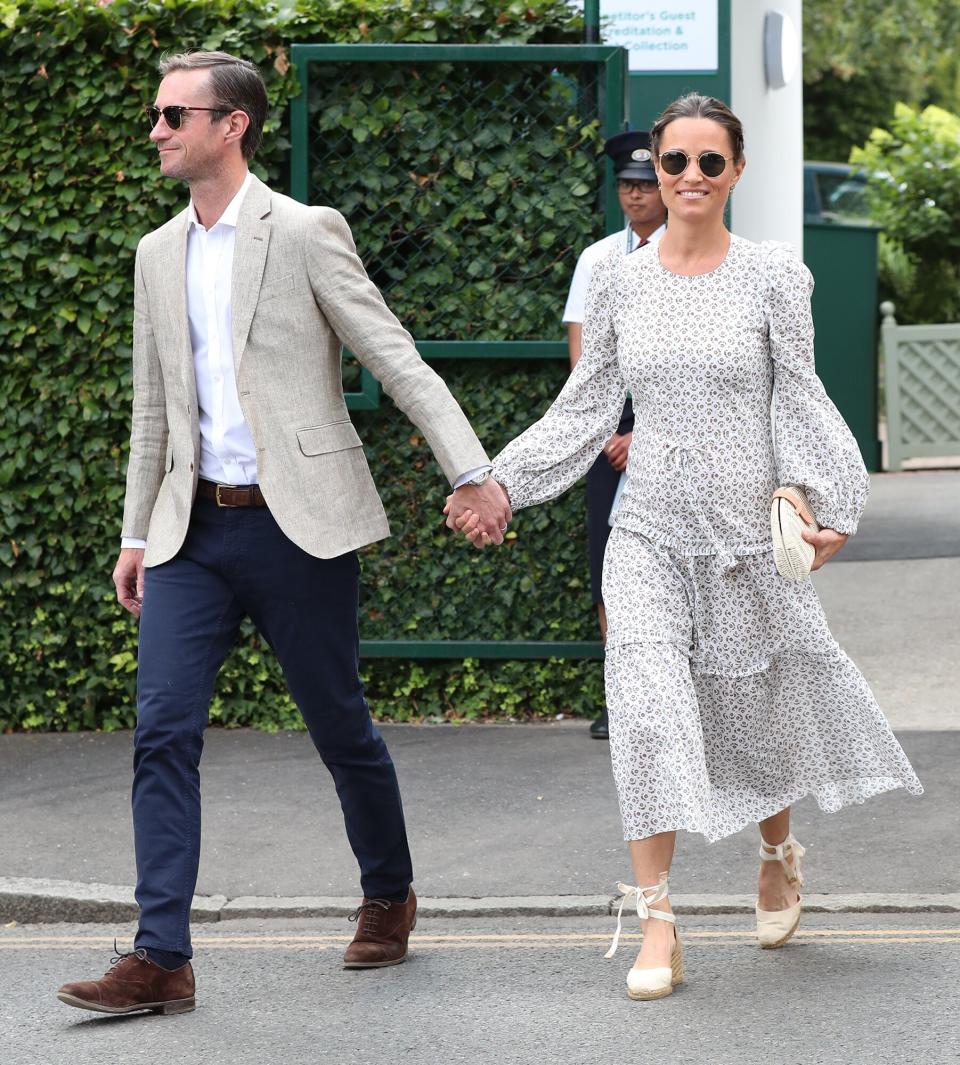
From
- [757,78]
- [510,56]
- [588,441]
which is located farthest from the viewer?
[757,78]

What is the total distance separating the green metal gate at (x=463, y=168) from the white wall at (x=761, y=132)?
7.66ft

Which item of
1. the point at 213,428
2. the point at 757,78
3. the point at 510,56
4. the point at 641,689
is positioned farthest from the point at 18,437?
the point at 757,78

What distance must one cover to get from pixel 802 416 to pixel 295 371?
121cm

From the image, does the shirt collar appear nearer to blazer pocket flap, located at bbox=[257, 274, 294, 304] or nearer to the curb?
blazer pocket flap, located at bbox=[257, 274, 294, 304]

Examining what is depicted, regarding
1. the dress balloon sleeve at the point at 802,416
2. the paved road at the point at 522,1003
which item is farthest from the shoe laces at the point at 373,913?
the dress balloon sleeve at the point at 802,416

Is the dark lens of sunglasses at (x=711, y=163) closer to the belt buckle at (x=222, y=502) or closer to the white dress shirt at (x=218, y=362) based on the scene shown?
the white dress shirt at (x=218, y=362)

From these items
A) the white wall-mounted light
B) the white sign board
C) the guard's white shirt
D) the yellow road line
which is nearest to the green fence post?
the white wall-mounted light

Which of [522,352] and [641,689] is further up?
[522,352]

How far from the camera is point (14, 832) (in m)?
6.17

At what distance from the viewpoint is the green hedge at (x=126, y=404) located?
23.5 feet

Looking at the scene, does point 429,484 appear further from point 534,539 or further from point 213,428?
point 213,428

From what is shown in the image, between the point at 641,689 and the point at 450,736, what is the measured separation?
297 centimetres

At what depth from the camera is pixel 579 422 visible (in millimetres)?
4723

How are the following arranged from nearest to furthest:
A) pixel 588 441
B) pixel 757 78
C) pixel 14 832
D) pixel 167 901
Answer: pixel 167 901 < pixel 588 441 < pixel 14 832 < pixel 757 78
